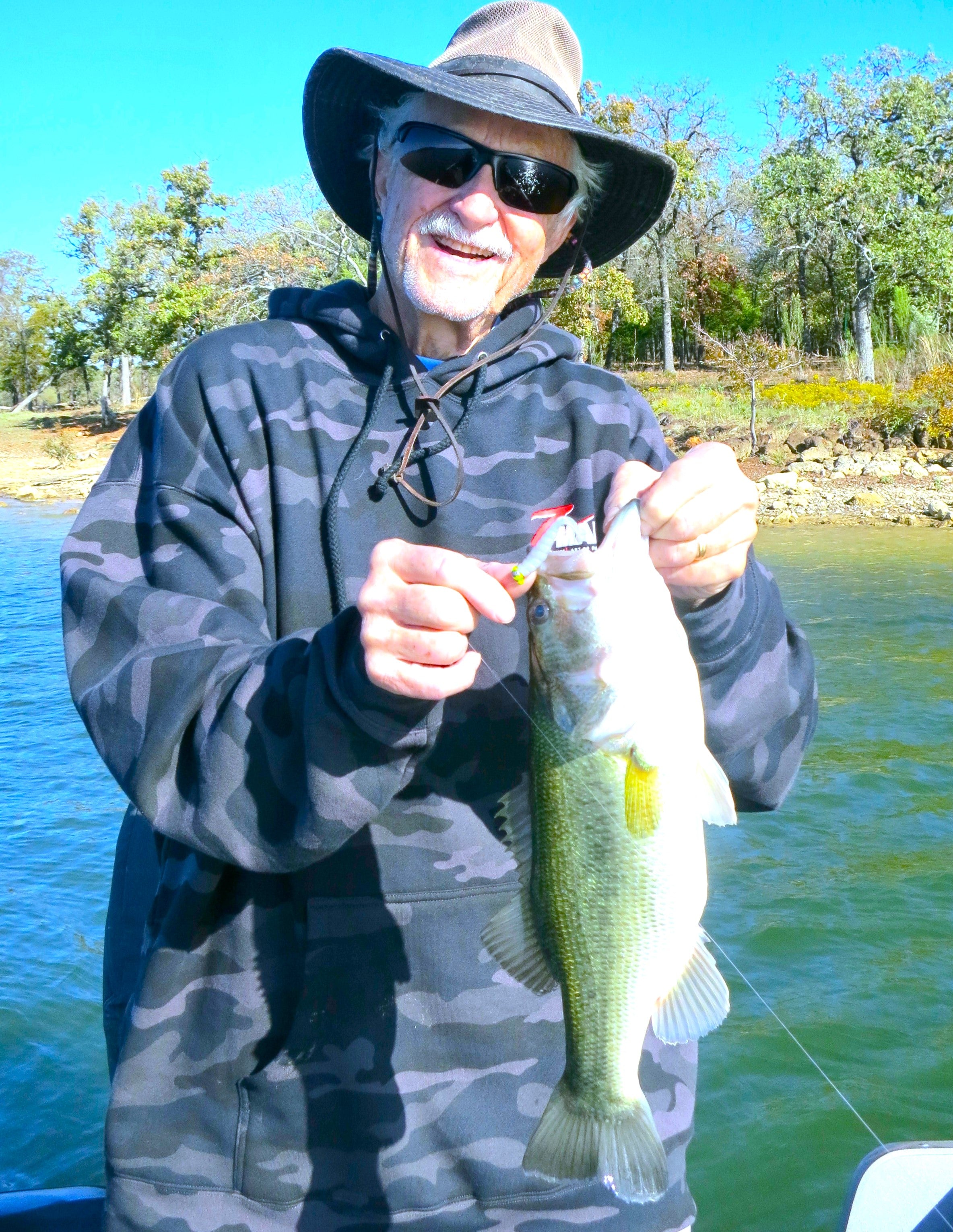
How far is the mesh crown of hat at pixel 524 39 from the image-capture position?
2648 millimetres

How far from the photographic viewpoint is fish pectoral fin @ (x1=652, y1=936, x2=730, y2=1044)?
1990mm

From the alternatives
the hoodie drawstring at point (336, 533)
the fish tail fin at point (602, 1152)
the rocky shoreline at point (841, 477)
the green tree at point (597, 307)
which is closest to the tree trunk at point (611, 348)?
the green tree at point (597, 307)

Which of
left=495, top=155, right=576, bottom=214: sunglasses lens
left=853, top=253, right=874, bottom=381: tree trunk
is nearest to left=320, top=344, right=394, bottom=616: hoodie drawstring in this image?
left=495, top=155, right=576, bottom=214: sunglasses lens

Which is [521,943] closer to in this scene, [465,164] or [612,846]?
[612,846]

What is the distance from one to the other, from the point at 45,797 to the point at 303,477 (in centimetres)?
716

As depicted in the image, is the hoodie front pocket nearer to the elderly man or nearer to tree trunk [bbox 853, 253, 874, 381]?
the elderly man

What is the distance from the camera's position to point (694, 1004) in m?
2.02

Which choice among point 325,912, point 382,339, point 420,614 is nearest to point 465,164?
point 382,339

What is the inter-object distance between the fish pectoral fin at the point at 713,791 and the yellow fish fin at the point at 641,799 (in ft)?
0.28

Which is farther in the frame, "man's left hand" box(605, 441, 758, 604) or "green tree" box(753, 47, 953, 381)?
"green tree" box(753, 47, 953, 381)

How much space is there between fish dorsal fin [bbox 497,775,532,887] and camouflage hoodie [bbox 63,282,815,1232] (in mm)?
123

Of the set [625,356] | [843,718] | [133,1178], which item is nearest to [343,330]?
[133,1178]

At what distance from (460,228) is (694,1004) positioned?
1.69 meters

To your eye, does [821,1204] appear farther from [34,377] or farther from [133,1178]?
[34,377]
